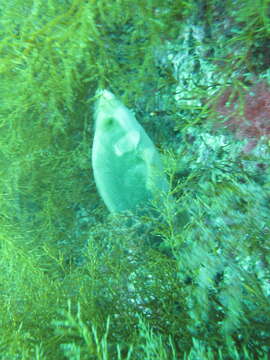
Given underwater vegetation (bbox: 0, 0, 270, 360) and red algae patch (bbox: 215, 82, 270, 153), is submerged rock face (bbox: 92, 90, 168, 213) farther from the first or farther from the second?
red algae patch (bbox: 215, 82, 270, 153)

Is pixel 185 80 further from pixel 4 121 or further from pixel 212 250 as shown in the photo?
pixel 4 121

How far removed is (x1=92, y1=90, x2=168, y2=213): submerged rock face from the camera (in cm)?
248

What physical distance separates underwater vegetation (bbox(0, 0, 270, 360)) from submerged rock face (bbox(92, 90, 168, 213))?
0.06ft

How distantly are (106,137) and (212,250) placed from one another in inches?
54.7

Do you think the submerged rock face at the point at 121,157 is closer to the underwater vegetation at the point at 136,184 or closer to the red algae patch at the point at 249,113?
the underwater vegetation at the point at 136,184

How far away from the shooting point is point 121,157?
258cm

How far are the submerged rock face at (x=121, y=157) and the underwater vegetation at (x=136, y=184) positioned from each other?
0.02 meters

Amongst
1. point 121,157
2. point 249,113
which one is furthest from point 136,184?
point 249,113

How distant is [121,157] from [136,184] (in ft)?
0.85

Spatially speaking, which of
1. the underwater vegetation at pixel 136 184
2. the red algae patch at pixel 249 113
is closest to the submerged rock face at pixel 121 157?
the underwater vegetation at pixel 136 184

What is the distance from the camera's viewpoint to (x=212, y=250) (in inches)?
58.9

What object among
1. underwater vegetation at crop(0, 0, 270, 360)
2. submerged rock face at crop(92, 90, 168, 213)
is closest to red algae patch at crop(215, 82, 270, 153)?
underwater vegetation at crop(0, 0, 270, 360)

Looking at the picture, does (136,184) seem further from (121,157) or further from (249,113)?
(249,113)

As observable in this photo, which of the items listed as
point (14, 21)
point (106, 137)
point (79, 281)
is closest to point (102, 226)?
point (79, 281)
